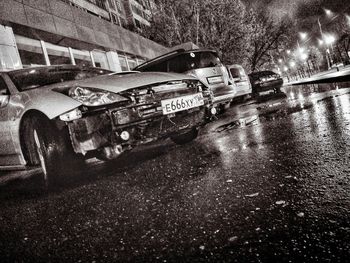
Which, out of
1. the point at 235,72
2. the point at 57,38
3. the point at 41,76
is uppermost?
the point at 57,38

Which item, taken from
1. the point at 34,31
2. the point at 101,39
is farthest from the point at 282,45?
the point at 34,31

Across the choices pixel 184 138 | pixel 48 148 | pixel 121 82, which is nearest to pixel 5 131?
pixel 48 148

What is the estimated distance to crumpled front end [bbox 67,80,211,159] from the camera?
3072 mm

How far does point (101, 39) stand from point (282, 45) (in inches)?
1074

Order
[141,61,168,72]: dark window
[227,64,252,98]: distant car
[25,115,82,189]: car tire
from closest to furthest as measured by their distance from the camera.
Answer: [25,115,82,189]: car tire → [141,61,168,72]: dark window → [227,64,252,98]: distant car

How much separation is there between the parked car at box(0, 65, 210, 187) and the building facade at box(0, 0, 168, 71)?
6.21 m

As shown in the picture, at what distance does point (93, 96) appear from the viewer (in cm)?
317

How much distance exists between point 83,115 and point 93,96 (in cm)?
26

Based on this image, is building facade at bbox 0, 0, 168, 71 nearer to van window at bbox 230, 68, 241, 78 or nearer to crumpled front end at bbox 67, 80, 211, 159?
van window at bbox 230, 68, 241, 78

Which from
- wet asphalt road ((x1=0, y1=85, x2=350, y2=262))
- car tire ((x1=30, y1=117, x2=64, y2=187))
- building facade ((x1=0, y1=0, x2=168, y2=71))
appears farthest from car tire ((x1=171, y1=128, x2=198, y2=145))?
building facade ((x1=0, y1=0, x2=168, y2=71))

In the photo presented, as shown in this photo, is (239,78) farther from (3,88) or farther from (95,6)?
(95,6)

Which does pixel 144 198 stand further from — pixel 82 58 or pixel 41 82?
pixel 82 58

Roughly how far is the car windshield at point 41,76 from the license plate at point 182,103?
1.67 meters

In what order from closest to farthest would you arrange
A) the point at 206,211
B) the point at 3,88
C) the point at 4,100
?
the point at 206,211 < the point at 4,100 < the point at 3,88
